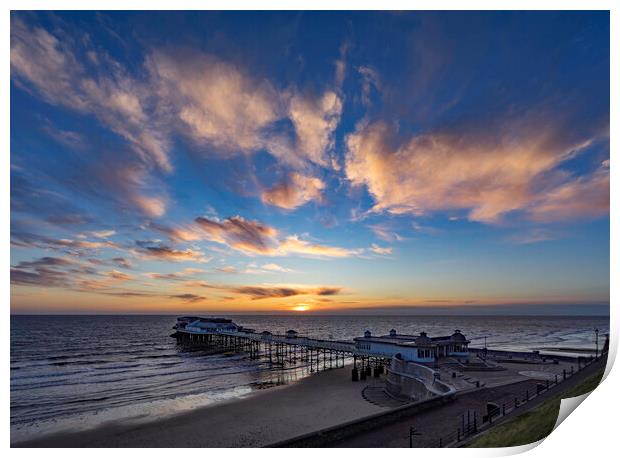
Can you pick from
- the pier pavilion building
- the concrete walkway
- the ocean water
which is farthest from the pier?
the concrete walkway

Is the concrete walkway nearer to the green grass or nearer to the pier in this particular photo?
the green grass

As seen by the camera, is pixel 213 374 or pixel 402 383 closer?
pixel 402 383

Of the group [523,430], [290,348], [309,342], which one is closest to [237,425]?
[523,430]

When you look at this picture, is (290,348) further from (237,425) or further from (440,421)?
(440,421)

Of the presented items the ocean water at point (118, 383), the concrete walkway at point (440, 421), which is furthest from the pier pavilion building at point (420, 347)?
the concrete walkway at point (440, 421)
